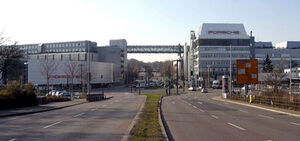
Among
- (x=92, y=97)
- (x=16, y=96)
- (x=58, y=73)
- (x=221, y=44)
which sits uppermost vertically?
(x=221, y=44)

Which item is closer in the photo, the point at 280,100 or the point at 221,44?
the point at 280,100

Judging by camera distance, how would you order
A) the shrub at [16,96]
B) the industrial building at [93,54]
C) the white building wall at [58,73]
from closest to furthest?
1. the shrub at [16,96]
2. the white building wall at [58,73]
3. the industrial building at [93,54]

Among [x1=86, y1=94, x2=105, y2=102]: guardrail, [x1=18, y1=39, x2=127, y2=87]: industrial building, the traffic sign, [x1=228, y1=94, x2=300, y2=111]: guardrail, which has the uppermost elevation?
[x1=18, y1=39, x2=127, y2=87]: industrial building

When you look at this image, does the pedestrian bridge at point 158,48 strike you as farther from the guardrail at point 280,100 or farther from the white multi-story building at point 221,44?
the guardrail at point 280,100

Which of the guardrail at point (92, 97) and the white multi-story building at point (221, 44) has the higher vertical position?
the white multi-story building at point (221, 44)

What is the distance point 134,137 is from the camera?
12031 mm

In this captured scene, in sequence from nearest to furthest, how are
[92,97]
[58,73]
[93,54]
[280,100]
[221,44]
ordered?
[280,100] < [92,97] < [58,73] < [221,44] < [93,54]

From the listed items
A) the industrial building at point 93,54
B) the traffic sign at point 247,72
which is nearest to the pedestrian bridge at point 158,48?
the industrial building at point 93,54

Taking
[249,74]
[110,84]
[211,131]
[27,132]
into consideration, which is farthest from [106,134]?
[110,84]

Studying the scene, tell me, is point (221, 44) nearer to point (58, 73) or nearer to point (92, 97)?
point (58, 73)

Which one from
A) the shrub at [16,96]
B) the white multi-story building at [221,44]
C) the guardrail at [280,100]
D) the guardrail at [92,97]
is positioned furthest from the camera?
the white multi-story building at [221,44]

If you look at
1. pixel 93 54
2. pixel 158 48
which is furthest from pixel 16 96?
pixel 158 48

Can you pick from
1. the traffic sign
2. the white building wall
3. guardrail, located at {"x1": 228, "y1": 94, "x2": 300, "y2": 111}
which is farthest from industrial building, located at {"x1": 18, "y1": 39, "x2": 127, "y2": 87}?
guardrail, located at {"x1": 228, "y1": 94, "x2": 300, "y2": 111}

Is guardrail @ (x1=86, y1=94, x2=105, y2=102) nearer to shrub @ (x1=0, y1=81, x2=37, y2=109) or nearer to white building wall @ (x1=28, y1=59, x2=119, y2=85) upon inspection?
shrub @ (x1=0, y1=81, x2=37, y2=109)
